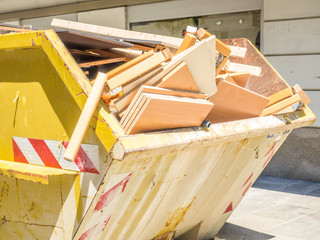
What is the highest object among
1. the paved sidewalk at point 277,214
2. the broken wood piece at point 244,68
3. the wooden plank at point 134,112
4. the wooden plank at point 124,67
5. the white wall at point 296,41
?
the wooden plank at point 124,67

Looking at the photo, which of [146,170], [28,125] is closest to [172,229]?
[146,170]

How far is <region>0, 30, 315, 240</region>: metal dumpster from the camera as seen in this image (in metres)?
2.17

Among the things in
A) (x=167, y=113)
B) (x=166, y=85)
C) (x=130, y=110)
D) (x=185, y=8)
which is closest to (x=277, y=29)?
(x=185, y=8)

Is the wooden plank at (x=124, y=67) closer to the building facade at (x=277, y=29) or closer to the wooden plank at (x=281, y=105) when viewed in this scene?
the wooden plank at (x=281, y=105)

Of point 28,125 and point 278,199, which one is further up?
point 28,125

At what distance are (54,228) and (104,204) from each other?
1.17 feet

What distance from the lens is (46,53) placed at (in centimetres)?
228

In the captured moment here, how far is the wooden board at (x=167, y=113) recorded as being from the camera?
211cm

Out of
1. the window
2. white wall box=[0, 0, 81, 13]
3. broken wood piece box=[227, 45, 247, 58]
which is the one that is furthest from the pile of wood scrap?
white wall box=[0, 0, 81, 13]

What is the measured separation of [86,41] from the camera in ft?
8.44

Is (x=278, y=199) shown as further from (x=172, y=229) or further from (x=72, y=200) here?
(x=72, y=200)

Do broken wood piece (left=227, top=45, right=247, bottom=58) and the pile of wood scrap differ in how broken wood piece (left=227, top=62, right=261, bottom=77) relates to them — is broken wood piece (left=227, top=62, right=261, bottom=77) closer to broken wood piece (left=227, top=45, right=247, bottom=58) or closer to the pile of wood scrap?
broken wood piece (left=227, top=45, right=247, bottom=58)

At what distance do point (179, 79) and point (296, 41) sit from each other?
15.7ft

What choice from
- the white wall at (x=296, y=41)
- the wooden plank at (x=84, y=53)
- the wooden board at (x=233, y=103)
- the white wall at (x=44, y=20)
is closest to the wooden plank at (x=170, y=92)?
the wooden board at (x=233, y=103)
